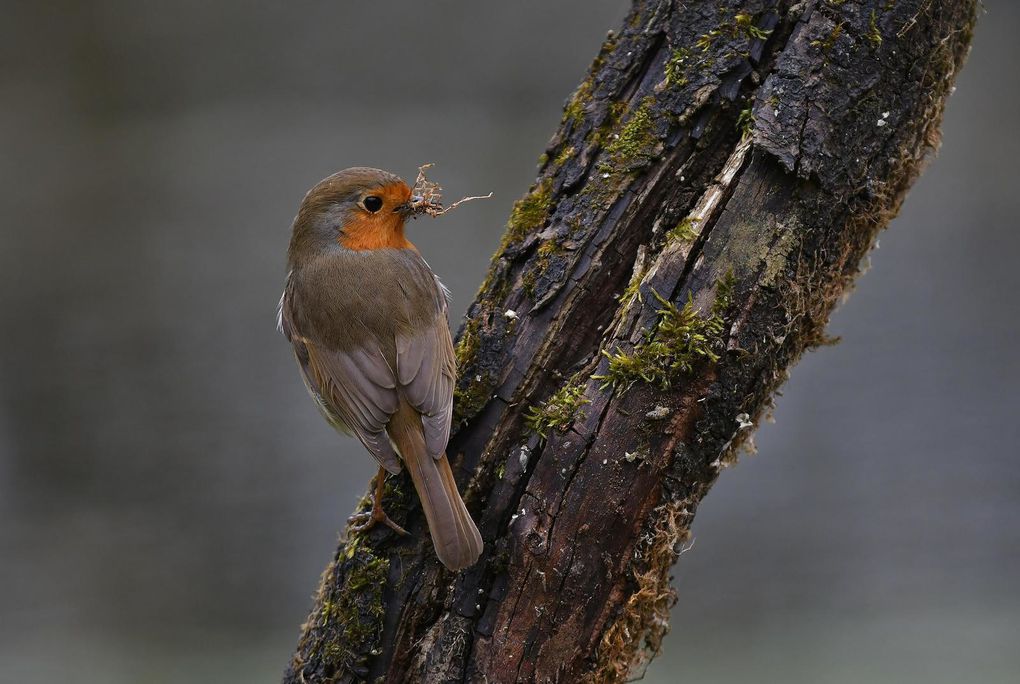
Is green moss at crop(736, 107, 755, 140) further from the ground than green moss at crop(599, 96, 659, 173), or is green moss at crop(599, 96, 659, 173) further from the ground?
green moss at crop(599, 96, 659, 173)

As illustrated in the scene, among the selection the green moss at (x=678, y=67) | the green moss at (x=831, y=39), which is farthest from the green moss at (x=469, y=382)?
the green moss at (x=831, y=39)

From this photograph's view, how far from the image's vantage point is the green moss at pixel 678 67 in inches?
114

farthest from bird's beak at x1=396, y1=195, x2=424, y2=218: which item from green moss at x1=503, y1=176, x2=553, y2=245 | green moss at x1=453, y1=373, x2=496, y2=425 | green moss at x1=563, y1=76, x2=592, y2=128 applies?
green moss at x1=453, y1=373, x2=496, y2=425

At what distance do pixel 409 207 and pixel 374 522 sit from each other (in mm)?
1259

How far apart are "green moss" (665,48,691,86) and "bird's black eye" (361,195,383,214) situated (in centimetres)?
124

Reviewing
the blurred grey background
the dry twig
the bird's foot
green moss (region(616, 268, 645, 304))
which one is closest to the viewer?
green moss (region(616, 268, 645, 304))

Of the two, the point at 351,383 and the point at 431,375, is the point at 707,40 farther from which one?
the point at 351,383

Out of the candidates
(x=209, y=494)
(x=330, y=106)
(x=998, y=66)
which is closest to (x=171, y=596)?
(x=209, y=494)

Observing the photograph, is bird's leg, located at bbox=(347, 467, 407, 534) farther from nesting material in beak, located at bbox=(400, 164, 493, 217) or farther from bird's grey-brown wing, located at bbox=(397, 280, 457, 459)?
nesting material in beak, located at bbox=(400, 164, 493, 217)

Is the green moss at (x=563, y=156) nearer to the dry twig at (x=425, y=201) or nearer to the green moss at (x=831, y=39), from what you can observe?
the dry twig at (x=425, y=201)

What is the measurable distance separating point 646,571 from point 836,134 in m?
1.30

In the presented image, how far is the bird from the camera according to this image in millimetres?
3076

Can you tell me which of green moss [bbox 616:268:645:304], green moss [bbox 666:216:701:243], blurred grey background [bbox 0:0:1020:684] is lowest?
green moss [bbox 616:268:645:304]

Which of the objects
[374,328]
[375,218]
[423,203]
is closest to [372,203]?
[375,218]
